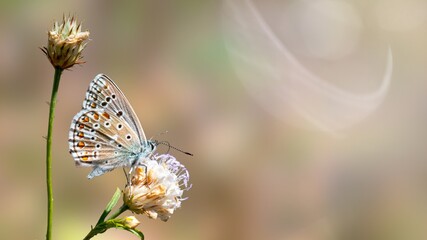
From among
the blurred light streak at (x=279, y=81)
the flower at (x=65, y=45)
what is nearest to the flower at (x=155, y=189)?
the flower at (x=65, y=45)

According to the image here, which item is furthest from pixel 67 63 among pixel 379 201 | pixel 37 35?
pixel 379 201

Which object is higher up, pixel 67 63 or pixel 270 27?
pixel 270 27

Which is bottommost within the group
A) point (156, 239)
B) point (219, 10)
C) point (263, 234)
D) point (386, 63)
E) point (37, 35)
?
point (156, 239)

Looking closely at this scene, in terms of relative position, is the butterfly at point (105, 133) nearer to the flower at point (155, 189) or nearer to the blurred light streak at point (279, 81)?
the flower at point (155, 189)

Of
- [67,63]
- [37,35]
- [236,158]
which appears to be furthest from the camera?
[236,158]

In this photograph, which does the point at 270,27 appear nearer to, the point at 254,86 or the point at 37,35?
the point at 254,86

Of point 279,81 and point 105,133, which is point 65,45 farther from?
point 279,81

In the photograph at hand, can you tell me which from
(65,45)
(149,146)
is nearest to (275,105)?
(149,146)
